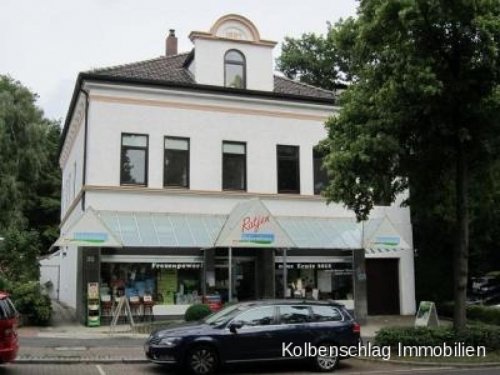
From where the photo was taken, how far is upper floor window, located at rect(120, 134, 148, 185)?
2338cm

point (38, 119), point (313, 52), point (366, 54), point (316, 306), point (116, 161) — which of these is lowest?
point (316, 306)

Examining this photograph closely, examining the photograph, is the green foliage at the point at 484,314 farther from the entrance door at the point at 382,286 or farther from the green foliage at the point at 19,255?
the green foliage at the point at 19,255

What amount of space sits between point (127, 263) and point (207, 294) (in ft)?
9.93

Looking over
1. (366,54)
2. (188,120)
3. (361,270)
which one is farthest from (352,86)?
(361,270)

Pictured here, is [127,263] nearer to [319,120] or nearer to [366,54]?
[319,120]

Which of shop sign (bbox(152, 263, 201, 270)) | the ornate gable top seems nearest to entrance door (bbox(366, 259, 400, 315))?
shop sign (bbox(152, 263, 201, 270))

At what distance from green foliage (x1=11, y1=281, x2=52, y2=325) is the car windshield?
31.2 feet

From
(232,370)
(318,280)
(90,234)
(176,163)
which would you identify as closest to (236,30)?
(176,163)

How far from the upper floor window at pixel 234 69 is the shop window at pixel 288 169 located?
120 inches

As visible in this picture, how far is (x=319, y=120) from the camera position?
26219 mm

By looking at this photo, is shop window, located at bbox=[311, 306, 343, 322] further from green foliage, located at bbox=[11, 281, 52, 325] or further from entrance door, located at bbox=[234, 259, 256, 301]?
green foliage, located at bbox=[11, 281, 52, 325]

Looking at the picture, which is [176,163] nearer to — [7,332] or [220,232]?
[220,232]

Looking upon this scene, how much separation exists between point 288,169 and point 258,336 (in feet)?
41.4

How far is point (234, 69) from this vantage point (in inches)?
1018
